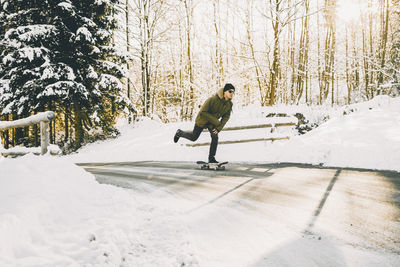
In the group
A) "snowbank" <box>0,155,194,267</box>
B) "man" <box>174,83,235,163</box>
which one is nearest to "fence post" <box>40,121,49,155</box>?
"snowbank" <box>0,155,194,267</box>

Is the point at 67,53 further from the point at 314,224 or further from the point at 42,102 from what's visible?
the point at 314,224

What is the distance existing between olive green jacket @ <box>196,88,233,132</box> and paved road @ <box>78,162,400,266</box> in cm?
143

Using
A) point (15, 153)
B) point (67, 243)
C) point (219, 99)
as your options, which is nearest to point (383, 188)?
point (219, 99)

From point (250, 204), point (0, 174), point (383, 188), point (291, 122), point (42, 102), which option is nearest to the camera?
point (0, 174)

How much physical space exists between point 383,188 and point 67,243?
14.8 feet

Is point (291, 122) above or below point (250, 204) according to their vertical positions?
above

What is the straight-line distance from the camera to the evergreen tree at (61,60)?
1222cm

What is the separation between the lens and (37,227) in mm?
2514

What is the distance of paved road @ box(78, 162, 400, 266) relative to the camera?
2.47 m

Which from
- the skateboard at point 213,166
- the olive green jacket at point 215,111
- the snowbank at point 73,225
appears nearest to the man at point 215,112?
the olive green jacket at point 215,111

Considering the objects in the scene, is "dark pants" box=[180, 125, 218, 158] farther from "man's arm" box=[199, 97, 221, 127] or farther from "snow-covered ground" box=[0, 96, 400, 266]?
"snow-covered ground" box=[0, 96, 400, 266]

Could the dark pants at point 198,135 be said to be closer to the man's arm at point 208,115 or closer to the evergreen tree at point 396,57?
the man's arm at point 208,115

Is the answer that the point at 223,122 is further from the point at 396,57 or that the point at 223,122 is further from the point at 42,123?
the point at 396,57

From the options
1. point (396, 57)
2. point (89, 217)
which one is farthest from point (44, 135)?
point (396, 57)
